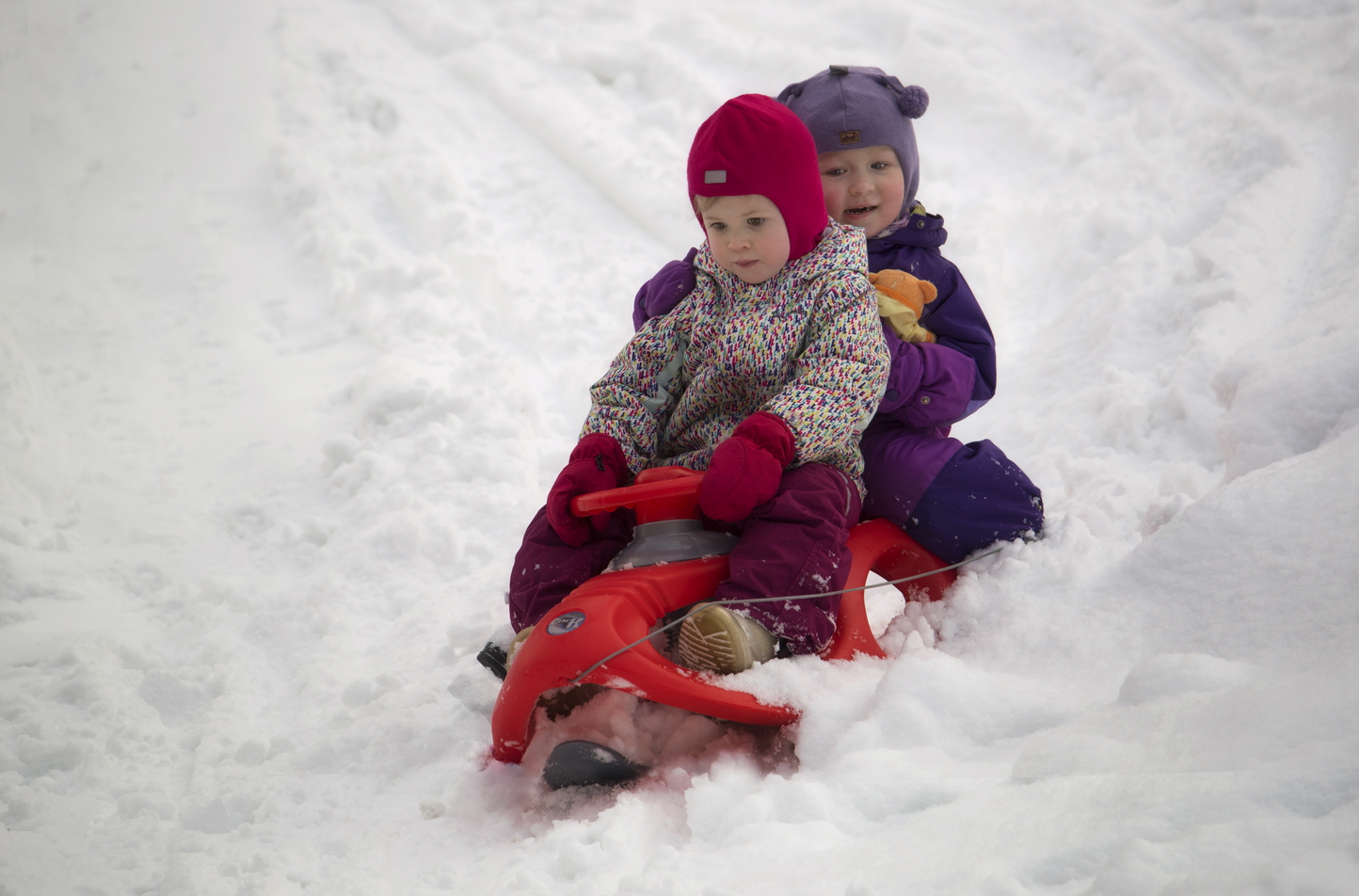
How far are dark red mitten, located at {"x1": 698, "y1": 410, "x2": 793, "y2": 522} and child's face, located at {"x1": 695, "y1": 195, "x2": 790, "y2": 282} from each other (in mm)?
365

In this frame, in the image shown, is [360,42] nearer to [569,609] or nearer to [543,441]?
[543,441]

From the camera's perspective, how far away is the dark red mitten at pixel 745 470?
179cm

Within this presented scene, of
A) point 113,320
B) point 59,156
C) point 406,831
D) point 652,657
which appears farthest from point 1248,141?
Result: point 59,156

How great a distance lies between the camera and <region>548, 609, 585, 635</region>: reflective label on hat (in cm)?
173

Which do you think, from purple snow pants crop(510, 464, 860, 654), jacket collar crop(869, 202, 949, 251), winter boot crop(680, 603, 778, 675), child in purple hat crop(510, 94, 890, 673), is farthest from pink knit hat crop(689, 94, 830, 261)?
winter boot crop(680, 603, 778, 675)

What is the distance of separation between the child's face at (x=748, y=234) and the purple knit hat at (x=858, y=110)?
15.6 inches

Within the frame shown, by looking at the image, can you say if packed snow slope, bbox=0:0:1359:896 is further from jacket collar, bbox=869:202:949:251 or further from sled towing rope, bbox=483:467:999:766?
jacket collar, bbox=869:202:949:251

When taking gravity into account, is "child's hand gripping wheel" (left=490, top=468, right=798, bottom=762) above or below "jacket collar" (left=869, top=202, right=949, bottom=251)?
below

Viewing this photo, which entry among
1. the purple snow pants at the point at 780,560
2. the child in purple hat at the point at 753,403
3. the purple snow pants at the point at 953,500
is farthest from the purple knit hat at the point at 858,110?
the purple snow pants at the point at 780,560

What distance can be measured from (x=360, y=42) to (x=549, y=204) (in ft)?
5.71

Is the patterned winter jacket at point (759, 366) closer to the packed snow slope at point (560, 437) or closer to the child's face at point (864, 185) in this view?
the child's face at point (864, 185)

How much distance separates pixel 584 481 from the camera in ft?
6.56

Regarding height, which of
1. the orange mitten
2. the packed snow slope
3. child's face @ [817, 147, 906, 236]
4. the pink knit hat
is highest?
the pink knit hat

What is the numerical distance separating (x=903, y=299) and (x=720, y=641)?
0.92m
